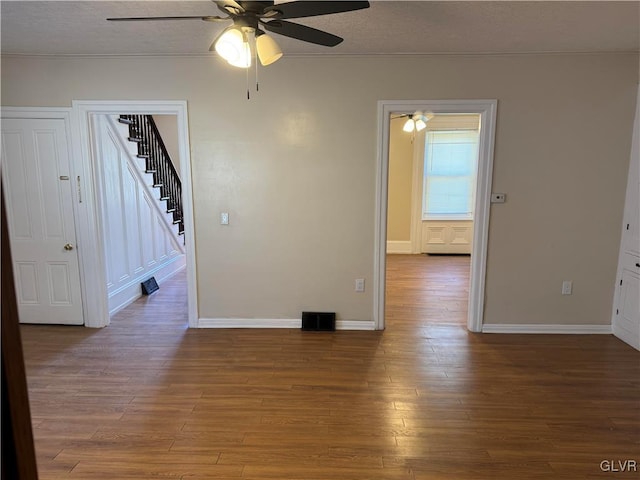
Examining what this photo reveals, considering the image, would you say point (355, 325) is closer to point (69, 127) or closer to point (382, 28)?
point (382, 28)

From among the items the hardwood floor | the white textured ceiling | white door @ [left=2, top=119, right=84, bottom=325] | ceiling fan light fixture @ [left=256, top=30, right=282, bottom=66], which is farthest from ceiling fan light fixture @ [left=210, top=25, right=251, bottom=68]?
white door @ [left=2, top=119, right=84, bottom=325]

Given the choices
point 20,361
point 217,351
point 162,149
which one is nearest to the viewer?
point 20,361

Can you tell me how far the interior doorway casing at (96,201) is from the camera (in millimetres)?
3592

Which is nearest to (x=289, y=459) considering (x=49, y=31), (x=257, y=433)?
(x=257, y=433)

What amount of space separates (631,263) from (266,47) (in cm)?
371

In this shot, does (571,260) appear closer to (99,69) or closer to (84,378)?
(84,378)

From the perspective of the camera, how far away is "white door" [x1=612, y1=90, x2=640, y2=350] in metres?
3.46

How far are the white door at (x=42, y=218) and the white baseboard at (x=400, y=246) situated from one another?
548 cm

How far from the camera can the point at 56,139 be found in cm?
370

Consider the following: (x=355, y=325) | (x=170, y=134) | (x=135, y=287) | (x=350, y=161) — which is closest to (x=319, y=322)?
(x=355, y=325)

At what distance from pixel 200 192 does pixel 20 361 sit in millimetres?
3194

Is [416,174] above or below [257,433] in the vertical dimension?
above

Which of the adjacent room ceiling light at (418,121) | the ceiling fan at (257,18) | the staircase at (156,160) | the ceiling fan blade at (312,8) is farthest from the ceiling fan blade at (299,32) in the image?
the adjacent room ceiling light at (418,121)

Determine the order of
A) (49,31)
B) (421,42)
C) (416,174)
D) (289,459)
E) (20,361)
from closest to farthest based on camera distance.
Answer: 1. (20,361)
2. (289,459)
3. (49,31)
4. (421,42)
5. (416,174)
